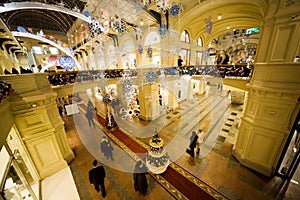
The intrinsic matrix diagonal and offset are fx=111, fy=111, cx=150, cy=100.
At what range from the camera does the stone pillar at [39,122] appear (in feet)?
13.1

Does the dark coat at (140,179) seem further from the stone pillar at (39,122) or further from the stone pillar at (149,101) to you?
the stone pillar at (149,101)

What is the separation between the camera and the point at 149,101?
9.53 m

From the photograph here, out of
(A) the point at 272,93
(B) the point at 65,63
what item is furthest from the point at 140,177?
(B) the point at 65,63

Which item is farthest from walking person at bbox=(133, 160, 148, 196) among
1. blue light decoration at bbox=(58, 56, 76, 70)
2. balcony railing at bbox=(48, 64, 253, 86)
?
blue light decoration at bbox=(58, 56, 76, 70)

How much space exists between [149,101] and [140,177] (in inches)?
243

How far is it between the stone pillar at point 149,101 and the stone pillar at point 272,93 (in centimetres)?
606

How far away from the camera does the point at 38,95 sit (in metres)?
4.22

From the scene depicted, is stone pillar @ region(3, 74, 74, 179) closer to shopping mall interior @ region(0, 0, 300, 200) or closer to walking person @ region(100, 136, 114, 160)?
shopping mall interior @ region(0, 0, 300, 200)

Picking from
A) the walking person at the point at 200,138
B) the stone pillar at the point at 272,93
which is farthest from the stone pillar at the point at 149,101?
the stone pillar at the point at 272,93

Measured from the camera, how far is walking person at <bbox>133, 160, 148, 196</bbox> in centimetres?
392

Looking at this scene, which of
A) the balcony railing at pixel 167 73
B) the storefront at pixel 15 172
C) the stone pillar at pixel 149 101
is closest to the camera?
the storefront at pixel 15 172

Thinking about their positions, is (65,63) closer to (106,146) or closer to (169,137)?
(106,146)

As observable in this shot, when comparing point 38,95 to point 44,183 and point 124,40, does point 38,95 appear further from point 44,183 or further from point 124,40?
point 124,40

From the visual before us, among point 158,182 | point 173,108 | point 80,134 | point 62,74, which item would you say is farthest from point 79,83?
point 173,108
